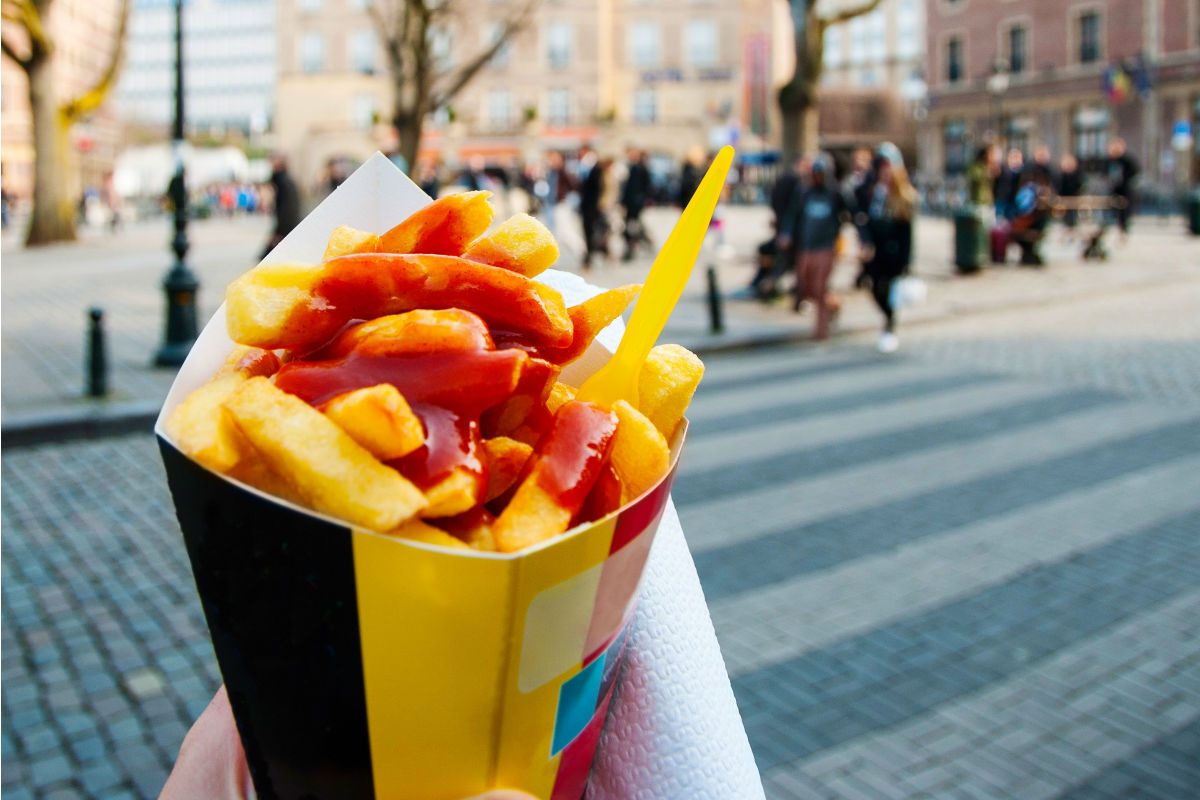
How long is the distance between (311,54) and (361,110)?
389 cm

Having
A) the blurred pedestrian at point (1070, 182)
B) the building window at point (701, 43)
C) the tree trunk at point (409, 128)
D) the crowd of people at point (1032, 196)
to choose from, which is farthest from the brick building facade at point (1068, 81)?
the tree trunk at point (409, 128)

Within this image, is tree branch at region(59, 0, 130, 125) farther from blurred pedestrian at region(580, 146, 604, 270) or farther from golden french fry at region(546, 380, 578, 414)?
golden french fry at region(546, 380, 578, 414)

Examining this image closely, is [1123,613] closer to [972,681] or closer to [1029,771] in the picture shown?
[972,681]

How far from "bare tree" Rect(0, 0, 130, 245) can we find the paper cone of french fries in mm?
24580

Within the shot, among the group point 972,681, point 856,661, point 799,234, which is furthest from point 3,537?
point 799,234

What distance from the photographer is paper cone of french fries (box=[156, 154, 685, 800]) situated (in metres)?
0.84

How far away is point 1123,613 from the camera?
443cm

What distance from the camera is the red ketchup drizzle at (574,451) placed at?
894mm

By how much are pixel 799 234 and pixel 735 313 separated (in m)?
1.31

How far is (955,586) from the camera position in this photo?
4711 millimetres

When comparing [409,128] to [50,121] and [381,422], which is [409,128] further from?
[381,422]

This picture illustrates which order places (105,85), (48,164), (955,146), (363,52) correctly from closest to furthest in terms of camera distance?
(48,164) < (105,85) < (955,146) < (363,52)

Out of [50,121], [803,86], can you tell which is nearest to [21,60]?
[50,121]

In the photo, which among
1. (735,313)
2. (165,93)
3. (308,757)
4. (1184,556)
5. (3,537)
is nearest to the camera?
(308,757)
